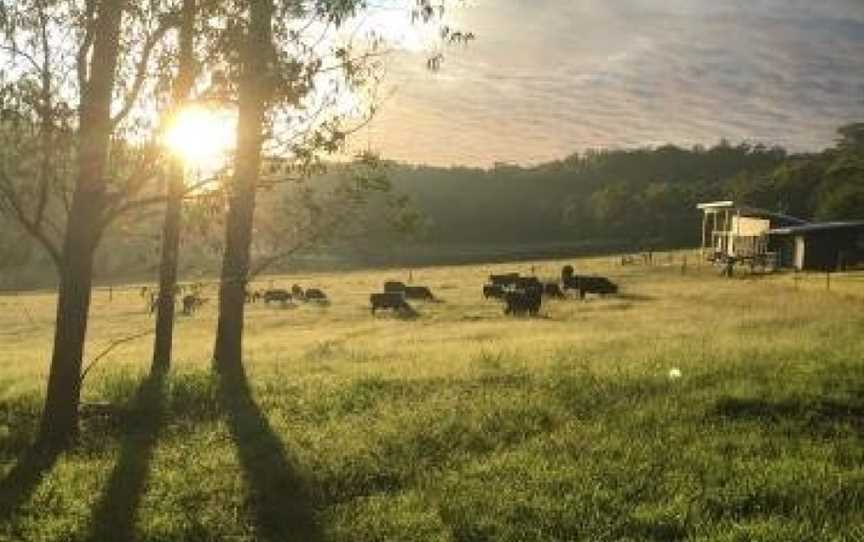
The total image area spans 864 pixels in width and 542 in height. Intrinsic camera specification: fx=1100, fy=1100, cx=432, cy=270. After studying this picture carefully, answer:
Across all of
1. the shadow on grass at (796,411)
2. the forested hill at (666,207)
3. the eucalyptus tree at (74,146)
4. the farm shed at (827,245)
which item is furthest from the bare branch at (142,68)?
the forested hill at (666,207)

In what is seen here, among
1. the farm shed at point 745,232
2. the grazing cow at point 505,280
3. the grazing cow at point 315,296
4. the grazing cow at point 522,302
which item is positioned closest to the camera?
the grazing cow at point 522,302

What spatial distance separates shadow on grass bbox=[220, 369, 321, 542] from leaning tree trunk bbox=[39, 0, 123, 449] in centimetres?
247

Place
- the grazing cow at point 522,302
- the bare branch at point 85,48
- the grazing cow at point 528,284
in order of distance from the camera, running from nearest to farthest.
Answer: the bare branch at point 85,48 → the grazing cow at point 522,302 → the grazing cow at point 528,284

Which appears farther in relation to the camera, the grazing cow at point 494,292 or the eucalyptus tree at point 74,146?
the grazing cow at point 494,292

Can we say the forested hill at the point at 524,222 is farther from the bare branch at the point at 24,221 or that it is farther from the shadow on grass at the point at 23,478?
the shadow on grass at the point at 23,478

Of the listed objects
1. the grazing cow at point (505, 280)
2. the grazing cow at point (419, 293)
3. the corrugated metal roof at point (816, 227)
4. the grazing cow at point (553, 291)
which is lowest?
the grazing cow at point (419, 293)

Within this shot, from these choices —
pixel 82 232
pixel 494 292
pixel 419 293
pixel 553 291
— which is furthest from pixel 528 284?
pixel 82 232

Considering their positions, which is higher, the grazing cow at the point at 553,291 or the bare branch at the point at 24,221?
the bare branch at the point at 24,221

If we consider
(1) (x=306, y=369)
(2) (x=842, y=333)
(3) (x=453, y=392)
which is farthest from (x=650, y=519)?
(2) (x=842, y=333)

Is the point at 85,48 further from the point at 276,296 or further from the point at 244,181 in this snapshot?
the point at 276,296

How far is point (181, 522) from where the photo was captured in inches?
455

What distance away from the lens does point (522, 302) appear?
49938mm

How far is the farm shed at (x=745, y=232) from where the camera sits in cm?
8012

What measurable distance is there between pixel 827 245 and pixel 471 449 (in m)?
65.3
